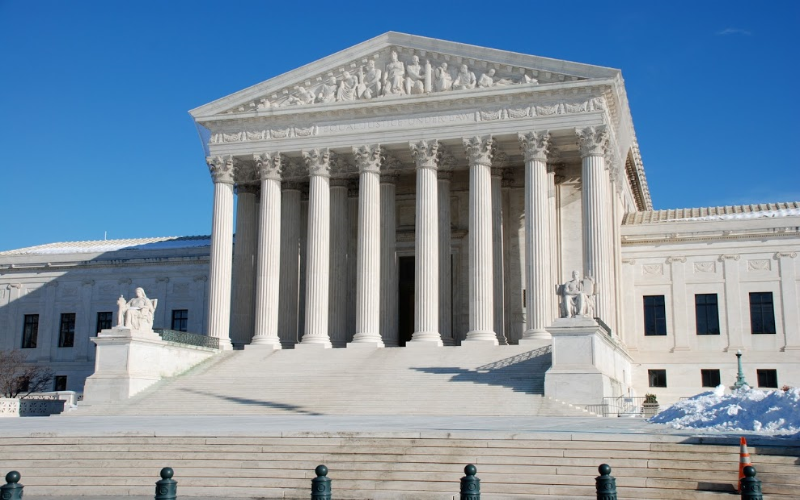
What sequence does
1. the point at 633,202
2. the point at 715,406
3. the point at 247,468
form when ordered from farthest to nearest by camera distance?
1. the point at 633,202
2. the point at 715,406
3. the point at 247,468

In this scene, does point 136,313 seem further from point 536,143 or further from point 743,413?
point 743,413

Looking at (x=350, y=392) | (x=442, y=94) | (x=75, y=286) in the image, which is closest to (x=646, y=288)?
(x=442, y=94)

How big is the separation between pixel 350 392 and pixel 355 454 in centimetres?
1744

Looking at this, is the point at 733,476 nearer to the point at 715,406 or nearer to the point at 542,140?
the point at 715,406

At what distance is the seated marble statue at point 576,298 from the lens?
3597cm

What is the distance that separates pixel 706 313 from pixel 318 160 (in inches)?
904

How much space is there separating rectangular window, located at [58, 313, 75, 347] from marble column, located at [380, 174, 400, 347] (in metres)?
25.1

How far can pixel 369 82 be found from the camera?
49.3 m

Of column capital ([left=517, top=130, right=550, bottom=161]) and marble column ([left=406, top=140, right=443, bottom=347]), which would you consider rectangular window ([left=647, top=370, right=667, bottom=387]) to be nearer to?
marble column ([left=406, top=140, right=443, bottom=347])

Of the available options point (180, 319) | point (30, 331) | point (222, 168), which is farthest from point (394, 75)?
point (30, 331)

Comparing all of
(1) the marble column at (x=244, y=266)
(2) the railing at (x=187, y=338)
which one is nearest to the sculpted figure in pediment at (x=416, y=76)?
(1) the marble column at (x=244, y=266)

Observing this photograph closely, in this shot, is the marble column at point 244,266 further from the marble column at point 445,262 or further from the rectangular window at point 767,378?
the rectangular window at point 767,378

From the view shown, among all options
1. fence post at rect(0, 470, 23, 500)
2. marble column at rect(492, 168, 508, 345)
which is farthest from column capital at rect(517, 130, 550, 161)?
fence post at rect(0, 470, 23, 500)

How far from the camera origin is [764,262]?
49.5m
